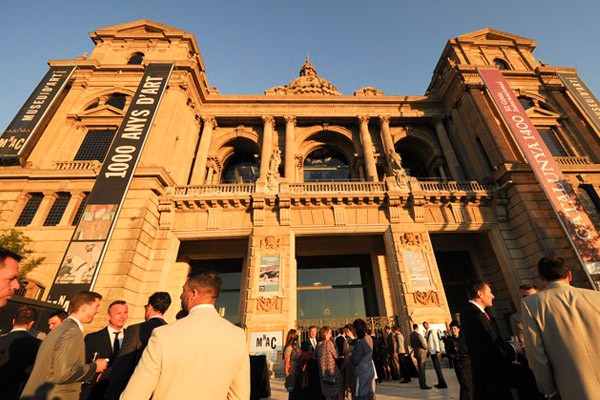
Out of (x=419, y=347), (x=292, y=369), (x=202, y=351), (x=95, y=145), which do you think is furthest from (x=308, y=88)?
(x=202, y=351)

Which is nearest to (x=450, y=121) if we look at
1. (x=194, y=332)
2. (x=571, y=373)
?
(x=571, y=373)

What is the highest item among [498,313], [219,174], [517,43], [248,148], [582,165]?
[517,43]

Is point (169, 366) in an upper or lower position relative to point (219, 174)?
lower

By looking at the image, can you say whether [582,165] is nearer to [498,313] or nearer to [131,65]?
[498,313]

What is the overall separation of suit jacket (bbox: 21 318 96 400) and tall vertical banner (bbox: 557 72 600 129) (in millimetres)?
27701

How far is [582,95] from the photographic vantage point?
1967cm

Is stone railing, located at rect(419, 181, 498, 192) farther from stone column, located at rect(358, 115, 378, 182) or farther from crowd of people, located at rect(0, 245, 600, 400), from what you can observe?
crowd of people, located at rect(0, 245, 600, 400)

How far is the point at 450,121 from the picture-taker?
21.0 meters

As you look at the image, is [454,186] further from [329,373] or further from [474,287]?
[329,373]

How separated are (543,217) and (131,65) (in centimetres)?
2817

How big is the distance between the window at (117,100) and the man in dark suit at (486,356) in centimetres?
2304

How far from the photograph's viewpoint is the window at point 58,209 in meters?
14.4

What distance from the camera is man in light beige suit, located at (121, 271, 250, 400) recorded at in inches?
70.1

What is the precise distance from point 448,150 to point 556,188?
698cm
